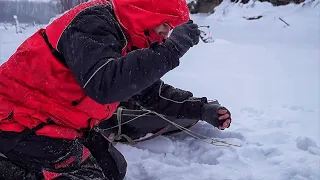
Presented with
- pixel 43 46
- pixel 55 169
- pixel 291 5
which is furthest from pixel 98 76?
pixel 291 5

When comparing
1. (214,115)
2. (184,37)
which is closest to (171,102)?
(214,115)

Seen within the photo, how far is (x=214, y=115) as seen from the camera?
2363 mm

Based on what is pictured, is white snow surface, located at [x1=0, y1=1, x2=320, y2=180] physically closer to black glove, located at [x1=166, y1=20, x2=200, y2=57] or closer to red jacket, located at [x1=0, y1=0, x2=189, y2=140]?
red jacket, located at [x1=0, y1=0, x2=189, y2=140]

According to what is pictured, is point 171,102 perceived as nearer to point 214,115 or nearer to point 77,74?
point 214,115

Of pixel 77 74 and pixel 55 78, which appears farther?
pixel 55 78

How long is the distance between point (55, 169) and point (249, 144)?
1405 mm

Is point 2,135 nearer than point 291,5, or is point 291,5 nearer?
point 2,135

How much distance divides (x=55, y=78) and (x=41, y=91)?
0.36ft

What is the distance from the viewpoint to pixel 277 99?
11.9ft

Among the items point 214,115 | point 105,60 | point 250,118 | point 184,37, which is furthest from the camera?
point 250,118

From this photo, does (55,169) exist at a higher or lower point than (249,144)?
higher

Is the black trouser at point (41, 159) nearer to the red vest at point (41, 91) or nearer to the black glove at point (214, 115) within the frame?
the red vest at point (41, 91)

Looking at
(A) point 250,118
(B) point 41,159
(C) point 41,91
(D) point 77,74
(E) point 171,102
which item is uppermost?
(D) point 77,74

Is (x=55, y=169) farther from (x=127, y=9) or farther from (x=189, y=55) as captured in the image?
(x=189, y=55)
